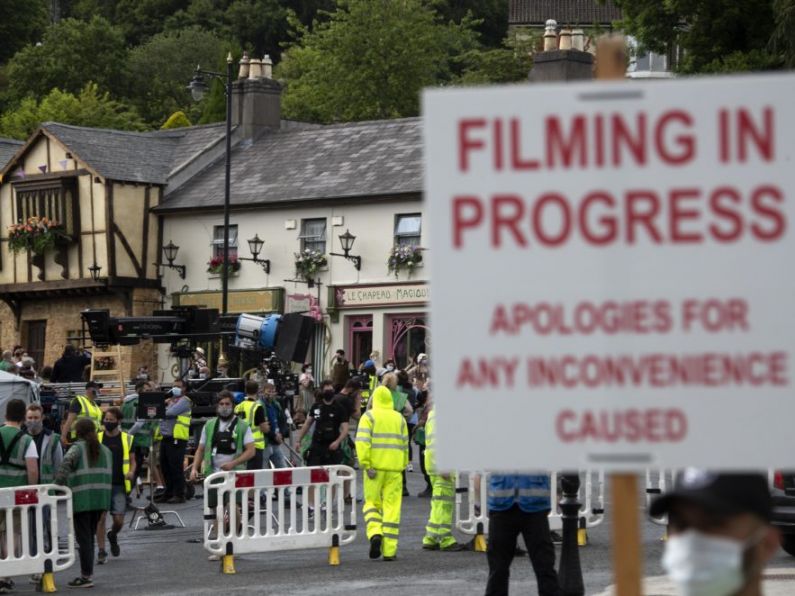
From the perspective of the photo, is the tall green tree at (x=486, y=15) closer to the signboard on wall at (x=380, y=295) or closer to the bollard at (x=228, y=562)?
the signboard on wall at (x=380, y=295)

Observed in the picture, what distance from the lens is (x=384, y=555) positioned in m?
18.0

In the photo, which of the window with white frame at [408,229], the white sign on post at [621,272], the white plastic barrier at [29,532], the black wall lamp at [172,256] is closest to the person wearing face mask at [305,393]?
the window with white frame at [408,229]

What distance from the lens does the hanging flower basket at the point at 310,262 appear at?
45.8 m

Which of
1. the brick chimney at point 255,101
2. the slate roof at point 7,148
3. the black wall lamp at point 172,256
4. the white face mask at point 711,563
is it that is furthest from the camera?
the slate roof at point 7,148

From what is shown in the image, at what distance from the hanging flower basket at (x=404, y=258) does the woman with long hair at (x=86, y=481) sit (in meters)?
26.1

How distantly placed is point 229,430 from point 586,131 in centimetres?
1461

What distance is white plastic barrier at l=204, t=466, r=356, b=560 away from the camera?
59.0 feet

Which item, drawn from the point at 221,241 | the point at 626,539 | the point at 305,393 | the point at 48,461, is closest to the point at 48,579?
the point at 48,461

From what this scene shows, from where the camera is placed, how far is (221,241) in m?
48.2

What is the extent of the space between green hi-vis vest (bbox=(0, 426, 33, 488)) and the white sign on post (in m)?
12.6

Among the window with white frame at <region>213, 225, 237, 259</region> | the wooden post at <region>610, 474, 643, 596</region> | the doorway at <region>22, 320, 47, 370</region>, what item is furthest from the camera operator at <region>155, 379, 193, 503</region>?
the doorway at <region>22, 320, 47, 370</region>

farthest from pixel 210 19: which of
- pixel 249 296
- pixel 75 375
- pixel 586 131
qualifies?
pixel 586 131

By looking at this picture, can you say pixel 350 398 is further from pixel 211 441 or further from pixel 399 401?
pixel 211 441

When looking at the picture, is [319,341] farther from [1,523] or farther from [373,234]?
[1,523]
